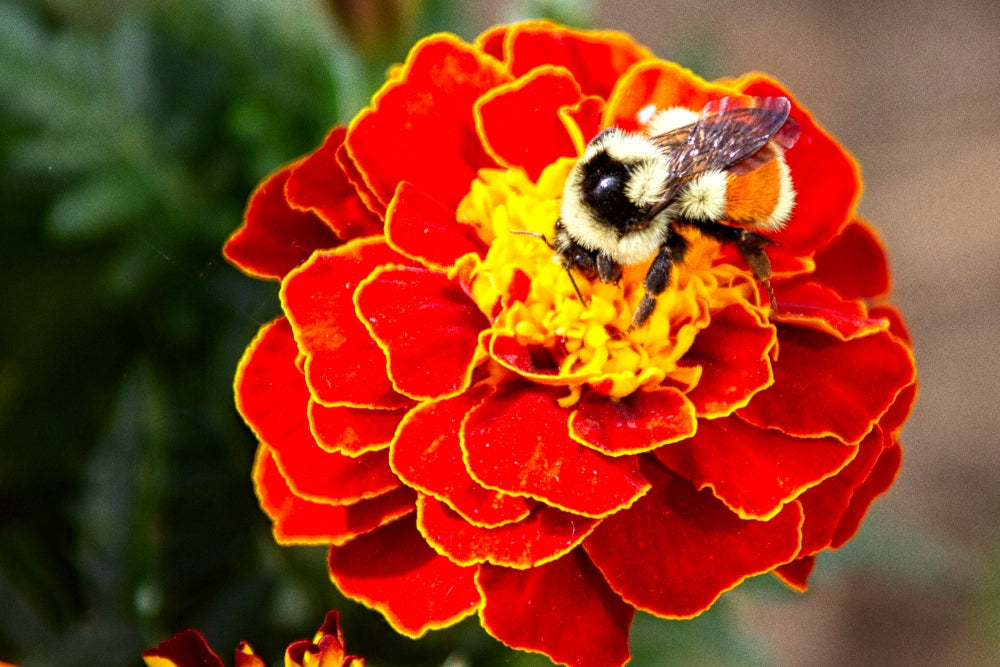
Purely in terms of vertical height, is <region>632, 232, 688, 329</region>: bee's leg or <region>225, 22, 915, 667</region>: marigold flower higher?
<region>632, 232, 688, 329</region>: bee's leg

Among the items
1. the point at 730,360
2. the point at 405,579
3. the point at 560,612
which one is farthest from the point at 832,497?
the point at 405,579

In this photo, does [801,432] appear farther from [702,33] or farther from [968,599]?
[968,599]

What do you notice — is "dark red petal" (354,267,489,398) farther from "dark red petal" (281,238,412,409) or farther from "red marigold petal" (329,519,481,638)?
"red marigold petal" (329,519,481,638)

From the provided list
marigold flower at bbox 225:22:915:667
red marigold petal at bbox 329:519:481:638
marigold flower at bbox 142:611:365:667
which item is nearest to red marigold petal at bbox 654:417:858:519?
marigold flower at bbox 225:22:915:667

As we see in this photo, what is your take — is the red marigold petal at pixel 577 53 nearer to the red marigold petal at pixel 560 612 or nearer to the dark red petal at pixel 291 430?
the dark red petal at pixel 291 430

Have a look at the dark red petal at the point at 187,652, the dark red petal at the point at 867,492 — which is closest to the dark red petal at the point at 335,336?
the dark red petal at the point at 187,652

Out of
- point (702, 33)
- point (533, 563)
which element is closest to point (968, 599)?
point (702, 33)
